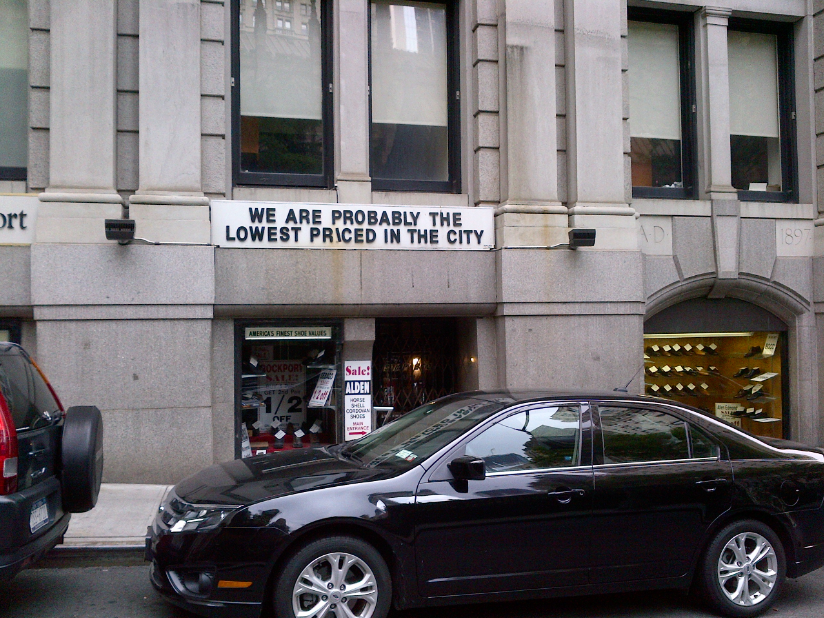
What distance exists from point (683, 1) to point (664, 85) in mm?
1196

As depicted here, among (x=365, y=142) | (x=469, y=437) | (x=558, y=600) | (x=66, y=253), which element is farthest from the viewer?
(x=365, y=142)

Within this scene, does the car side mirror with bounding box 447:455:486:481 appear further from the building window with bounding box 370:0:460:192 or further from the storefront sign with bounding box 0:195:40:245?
the storefront sign with bounding box 0:195:40:245

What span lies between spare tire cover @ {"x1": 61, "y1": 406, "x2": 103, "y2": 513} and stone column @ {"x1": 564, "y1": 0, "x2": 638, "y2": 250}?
6883 millimetres

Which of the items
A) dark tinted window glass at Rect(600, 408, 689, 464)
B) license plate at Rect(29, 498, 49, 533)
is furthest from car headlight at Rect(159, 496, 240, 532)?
dark tinted window glass at Rect(600, 408, 689, 464)

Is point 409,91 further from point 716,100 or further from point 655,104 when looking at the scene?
point 716,100

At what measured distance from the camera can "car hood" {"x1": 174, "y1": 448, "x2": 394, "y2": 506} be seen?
4.88 meters

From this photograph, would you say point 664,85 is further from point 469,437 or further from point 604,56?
point 469,437

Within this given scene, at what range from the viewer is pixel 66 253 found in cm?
876

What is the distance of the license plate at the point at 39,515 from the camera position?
4.79 m

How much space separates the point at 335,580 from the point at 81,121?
667 cm

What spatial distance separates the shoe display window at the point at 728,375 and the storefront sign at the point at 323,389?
4833 mm

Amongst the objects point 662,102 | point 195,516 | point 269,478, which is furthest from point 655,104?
point 195,516

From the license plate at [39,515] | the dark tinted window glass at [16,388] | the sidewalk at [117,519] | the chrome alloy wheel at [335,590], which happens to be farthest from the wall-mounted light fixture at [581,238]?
the license plate at [39,515]

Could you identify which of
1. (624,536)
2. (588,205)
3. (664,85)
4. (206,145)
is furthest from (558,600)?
(664,85)
